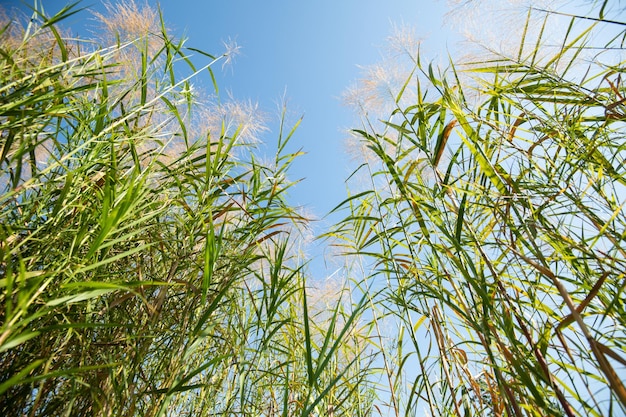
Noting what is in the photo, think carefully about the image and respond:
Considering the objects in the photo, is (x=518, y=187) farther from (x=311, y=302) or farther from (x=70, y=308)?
(x=311, y=302)

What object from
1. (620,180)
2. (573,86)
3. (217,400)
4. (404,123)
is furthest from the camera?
(217,400)

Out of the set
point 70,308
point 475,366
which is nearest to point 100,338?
point 70,308

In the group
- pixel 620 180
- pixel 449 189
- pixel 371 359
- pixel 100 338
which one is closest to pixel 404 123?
pixel 449 189

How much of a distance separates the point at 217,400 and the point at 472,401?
0.95 m

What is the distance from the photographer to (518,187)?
1.00 metres

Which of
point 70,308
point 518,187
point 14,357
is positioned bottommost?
Answer: point 14,357

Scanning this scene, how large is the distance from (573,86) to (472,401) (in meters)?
0.93

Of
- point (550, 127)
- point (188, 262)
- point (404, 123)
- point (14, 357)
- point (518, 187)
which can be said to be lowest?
point (14, 357)

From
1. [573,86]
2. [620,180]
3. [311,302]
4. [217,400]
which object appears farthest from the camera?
[311,302]

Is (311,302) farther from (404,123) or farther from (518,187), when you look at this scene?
(518,187)

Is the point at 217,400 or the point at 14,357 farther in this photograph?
the point at 217,400

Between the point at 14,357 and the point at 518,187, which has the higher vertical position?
the point at 518,187

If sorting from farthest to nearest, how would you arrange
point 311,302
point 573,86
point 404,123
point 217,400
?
1. point 311,302
2. point 217,400
3. point 404,123
4. point 573,86

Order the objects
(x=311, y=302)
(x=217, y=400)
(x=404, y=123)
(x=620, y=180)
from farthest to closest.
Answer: (x=311, y=302) < (x=217, y=400) < (x=404, y=123) < (x=620, y=180)
